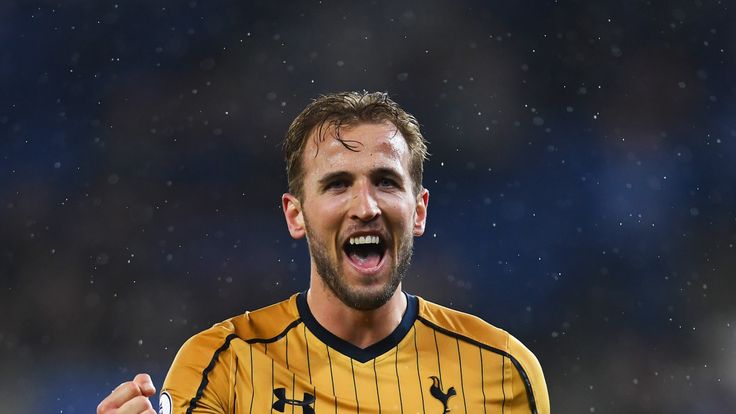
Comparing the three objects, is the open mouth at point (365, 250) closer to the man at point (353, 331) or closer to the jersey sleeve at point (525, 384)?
the man at point (353, 331)

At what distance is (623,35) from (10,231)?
548cm

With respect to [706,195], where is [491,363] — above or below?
below

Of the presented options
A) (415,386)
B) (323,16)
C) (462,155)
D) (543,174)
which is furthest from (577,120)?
(415,386)

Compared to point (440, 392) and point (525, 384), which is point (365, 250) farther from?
point (525, 384)

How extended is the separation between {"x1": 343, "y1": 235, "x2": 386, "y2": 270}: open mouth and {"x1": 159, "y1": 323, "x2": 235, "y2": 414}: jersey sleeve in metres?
0.46

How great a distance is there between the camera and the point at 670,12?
→ 8.10 metres

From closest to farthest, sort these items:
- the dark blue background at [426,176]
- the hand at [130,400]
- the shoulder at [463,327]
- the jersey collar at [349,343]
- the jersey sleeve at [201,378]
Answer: the hand at [130,400] → the jersey sleeve at [201,378] → the jersey collar at [349,343] → the shoulder at [463,327] → the dark blue background at [426,176]

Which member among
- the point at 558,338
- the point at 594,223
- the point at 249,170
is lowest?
the point at 558,338

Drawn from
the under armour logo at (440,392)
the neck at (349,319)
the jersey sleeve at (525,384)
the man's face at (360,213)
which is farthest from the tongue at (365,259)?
the jersey sleeve at (525,384)

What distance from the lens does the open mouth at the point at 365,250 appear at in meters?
2.88

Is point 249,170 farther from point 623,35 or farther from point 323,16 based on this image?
point 623,35

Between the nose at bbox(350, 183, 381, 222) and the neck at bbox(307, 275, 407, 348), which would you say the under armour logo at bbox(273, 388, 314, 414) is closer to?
the neck at bbox(307, 275, 407, 348)

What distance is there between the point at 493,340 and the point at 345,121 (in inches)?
35.2

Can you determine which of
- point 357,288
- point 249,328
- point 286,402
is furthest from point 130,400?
point 357,288
